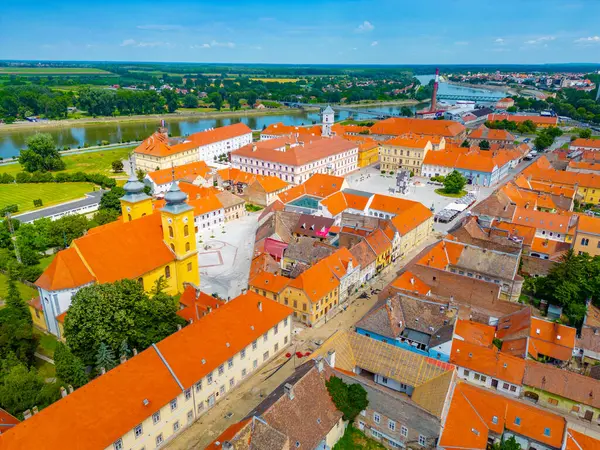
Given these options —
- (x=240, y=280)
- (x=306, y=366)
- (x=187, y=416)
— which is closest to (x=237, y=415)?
(x=187, y=416)

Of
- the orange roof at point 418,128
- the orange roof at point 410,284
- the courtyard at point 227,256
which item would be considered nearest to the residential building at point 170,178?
the courtyard at point 227,256

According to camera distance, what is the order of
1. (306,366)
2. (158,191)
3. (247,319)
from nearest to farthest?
(306,366) < (247,319) < (158,191)

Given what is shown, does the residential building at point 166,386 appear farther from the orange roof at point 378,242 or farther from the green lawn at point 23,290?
the green lawn at point 23,290

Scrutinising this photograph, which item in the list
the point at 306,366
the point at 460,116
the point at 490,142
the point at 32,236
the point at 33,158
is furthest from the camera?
the point at 460,116

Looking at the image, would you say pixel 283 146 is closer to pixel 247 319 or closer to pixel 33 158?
pixel 33 158

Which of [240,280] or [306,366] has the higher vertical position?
[306,366]
